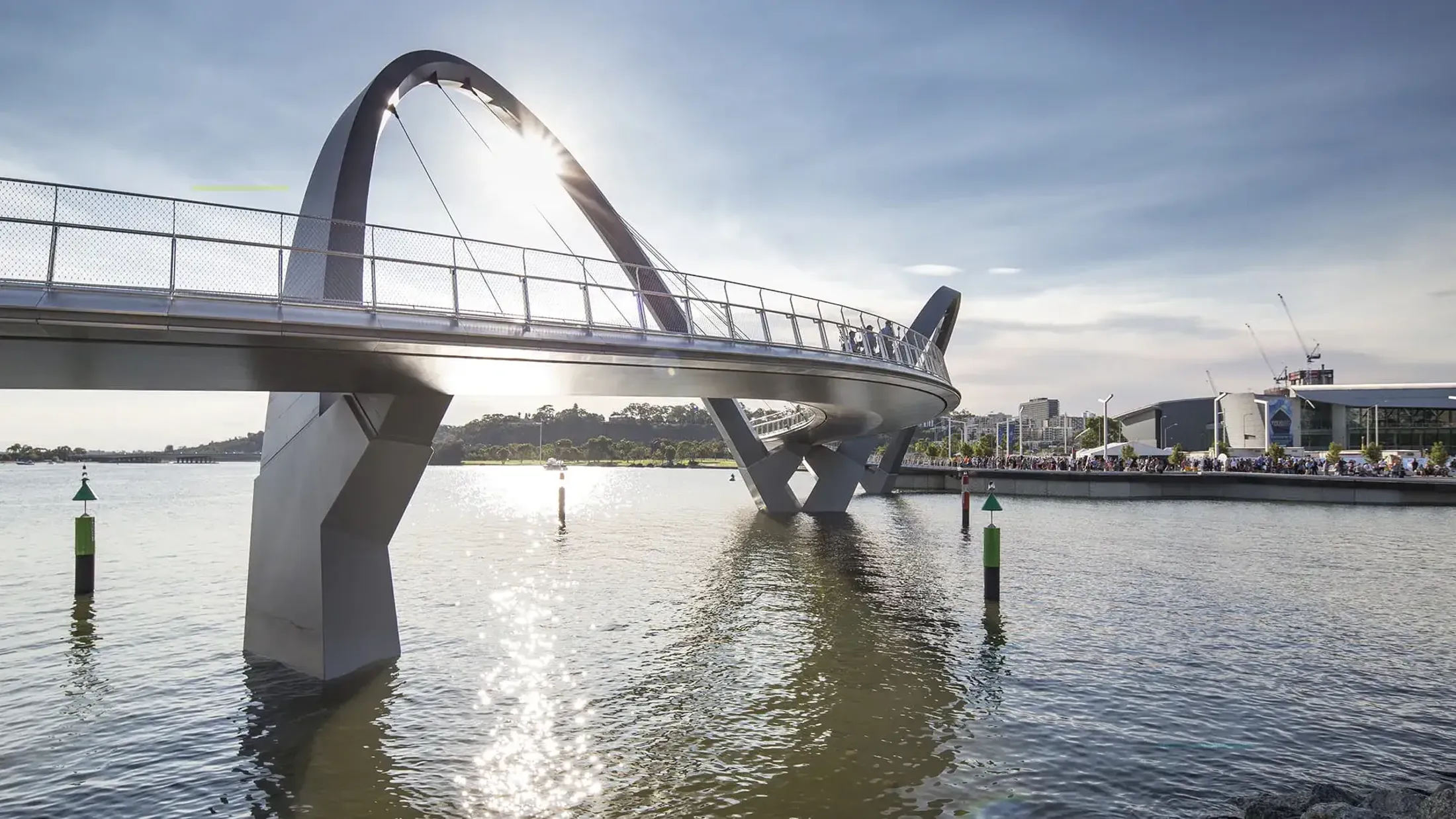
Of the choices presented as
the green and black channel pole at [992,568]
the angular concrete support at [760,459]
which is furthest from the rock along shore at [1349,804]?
the angular concrete support at [760,459]

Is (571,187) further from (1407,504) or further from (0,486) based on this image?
(0,486)

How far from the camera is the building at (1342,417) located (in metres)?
113

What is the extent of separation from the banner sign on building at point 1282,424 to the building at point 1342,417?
89 mm

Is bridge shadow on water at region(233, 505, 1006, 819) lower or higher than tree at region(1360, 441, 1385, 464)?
lower

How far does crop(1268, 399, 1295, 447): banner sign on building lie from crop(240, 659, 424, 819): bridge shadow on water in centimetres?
12806

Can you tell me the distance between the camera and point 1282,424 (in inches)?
4601

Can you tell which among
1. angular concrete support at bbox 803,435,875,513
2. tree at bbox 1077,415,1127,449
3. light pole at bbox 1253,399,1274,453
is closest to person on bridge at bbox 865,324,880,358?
angular concrete support at bbox 803,435,875,513

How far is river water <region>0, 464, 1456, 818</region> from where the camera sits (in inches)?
416

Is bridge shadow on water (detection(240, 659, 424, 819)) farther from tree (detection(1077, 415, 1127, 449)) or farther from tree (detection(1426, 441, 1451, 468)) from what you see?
tree (detection(1077, 415, 1127, 449))

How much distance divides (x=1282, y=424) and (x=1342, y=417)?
9.91m

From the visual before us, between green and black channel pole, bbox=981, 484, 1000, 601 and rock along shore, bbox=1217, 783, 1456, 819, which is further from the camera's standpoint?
green and black channel pole, bbox=981, 484, 1000, 601

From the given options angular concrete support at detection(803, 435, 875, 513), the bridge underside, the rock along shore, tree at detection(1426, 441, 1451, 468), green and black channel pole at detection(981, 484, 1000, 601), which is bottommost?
the rock along shore

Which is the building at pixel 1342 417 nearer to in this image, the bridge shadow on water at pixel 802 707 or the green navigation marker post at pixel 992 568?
the green navigation marker post at pixel 992 568

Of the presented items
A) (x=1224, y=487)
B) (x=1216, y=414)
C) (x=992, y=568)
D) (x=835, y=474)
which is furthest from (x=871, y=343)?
(x=1216, y=414)
